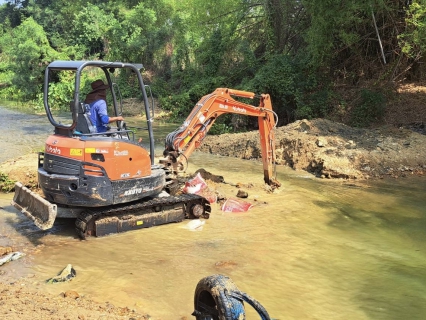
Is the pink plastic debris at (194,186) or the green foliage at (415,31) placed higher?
the green foliage at (415,31)

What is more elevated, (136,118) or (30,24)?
(30,24)

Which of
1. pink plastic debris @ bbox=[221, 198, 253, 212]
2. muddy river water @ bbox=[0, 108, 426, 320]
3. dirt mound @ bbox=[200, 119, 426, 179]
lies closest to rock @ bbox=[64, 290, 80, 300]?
muddy river water @ bbox=[0, 108, 426, 320]

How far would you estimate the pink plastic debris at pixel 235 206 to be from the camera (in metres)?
8.26

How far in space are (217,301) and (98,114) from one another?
13.1ft

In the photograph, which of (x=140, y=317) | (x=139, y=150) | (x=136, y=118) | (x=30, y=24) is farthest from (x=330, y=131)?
(x=30, y=24)

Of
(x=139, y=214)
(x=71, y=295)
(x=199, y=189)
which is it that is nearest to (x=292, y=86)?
(x=199, y=189)

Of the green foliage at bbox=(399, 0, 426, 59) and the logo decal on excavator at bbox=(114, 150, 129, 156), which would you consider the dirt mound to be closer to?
the green foliage at bbox=(399, 0, 426, 59)

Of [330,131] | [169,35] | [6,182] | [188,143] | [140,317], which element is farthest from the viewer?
[169,35]

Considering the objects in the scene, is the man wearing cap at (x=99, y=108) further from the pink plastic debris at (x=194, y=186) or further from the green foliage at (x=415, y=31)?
the green foliage at (x=415, y=31)

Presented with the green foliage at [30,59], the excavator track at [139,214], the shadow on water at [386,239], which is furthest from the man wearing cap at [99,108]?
the green foliage at [30,59]

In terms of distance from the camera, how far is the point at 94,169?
20.4 ft

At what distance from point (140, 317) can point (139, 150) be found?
116 inches

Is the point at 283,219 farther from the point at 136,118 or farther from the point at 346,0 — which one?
the point at 136,118

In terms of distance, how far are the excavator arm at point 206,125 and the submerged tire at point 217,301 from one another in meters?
4.66
